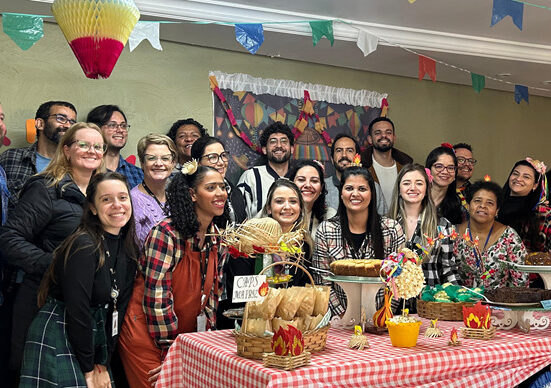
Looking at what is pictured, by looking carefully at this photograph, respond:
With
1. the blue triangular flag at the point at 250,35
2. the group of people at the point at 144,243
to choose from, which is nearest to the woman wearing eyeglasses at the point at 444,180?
the group of people at the point at 144,243

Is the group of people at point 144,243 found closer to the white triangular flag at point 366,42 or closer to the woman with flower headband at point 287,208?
the woman with flower headband at point 287,208

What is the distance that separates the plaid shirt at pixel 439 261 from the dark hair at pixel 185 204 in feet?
4.23

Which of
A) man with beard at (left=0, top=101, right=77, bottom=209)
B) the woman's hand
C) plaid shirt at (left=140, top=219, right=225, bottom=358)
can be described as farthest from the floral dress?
man with beard at (left=0, top=101, right=77, bottom=209)

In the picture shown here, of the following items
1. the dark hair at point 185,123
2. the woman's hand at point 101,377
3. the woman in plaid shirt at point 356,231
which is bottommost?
the woman's hand at point 101,377

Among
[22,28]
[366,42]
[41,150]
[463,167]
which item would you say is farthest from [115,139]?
[463,167]

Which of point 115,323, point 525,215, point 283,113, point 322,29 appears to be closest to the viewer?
point 115,323

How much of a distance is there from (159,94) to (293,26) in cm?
131

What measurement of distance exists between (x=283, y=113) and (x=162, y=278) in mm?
3387

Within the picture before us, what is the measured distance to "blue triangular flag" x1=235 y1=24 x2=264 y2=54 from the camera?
475cm

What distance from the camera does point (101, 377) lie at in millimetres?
2988

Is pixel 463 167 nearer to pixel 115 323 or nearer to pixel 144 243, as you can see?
pixel 144 243

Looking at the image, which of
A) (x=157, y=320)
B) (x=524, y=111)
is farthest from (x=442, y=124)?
(x=157, y=320)

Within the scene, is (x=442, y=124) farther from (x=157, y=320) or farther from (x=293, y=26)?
(x=157, y=320)

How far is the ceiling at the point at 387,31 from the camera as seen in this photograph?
4852mm
